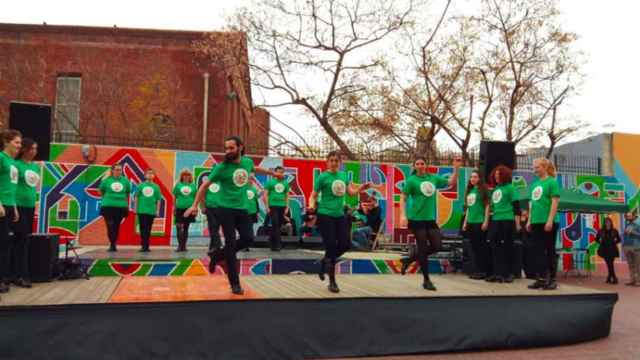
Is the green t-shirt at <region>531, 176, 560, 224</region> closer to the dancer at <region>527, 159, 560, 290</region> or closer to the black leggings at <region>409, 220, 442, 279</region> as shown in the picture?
the dancer at <region>527, 159, 560, 290</region>

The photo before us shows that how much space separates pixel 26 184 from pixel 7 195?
658 millimetres

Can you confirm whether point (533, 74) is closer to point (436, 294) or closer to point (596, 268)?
point (596, 268)

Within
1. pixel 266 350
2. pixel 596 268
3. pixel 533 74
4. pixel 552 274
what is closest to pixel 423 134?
pixel 533 74

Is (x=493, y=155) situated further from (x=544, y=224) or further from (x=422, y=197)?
(x=422, y=197)

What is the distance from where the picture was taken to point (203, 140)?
Answer: 22.2 metres

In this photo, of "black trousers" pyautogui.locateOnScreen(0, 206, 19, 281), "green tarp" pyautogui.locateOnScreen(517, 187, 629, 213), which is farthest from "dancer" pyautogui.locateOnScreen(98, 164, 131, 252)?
"green tarp" pyautogui.locateOnScreen(517, 187, 629, 213)

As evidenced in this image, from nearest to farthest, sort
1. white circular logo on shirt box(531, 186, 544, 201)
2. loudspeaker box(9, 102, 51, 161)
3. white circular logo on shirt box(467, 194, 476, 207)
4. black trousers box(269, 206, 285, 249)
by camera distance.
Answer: white circular logo on shirt box(531, 186, 544, 201) < loudspeaker box(9, 102, 51, 161) < white circular logo on shirt box(467, 194, 476, 207) < black trousers box(269, 206, 285, 249)

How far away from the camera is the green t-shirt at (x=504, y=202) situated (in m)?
7.80

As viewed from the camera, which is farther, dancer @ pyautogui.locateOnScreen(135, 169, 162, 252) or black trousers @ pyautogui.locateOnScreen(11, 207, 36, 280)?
dancer @ pyautogui.locateOnScreen(135, 169, 162, 252)

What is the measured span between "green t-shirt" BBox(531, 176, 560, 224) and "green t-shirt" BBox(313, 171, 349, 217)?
2.76m

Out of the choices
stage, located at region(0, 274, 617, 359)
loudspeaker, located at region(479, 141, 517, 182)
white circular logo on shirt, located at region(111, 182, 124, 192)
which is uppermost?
loudspeaker, located at region(479, 141, 517, 182)

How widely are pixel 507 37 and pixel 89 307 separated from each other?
1871 centimetres

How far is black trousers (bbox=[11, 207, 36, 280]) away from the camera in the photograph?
6555 mm

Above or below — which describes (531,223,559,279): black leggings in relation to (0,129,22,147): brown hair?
below
